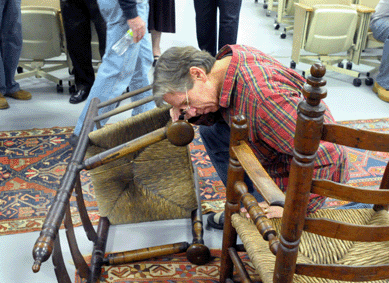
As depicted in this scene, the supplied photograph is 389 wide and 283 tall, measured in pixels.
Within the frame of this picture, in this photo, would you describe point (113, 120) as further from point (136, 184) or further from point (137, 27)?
point (136, 184)

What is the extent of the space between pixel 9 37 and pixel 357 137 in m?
2.95

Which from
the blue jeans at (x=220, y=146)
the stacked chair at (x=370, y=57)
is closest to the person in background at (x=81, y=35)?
the blue jeans at (x=220, y=146)

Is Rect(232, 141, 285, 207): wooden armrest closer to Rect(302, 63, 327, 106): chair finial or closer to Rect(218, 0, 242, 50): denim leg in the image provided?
Rect(302, 63, 327, 106): chair finial

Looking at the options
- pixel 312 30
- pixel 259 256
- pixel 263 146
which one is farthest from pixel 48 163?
pixel 312 30

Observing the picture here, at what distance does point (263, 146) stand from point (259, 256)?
16.6 inches

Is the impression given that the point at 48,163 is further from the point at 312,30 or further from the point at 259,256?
the point at 312,30

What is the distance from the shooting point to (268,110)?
1.27m

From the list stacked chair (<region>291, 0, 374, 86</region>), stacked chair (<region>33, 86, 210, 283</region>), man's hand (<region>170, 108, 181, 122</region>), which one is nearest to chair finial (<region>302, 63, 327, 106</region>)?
stacked chair (<region>33, 86, 210, 283</region>)

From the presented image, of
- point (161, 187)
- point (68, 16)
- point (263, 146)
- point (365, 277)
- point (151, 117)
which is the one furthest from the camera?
point (68, 16)

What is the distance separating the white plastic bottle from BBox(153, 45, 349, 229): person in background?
0.94 m

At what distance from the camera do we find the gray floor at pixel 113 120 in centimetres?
179

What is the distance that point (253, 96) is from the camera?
51.5 inches

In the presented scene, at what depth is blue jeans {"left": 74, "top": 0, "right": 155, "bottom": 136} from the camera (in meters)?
2.32

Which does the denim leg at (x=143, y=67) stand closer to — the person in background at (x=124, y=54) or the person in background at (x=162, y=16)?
the person in background at (x=124, y=54)
